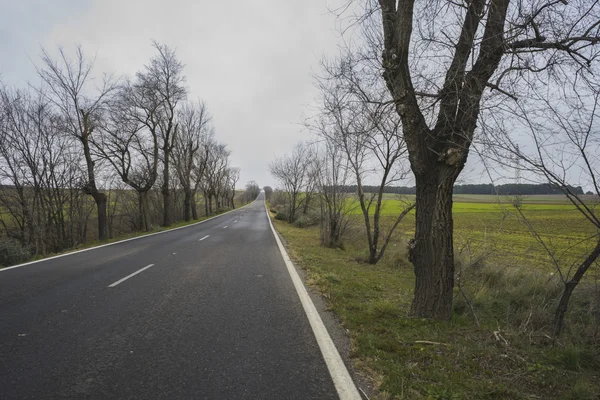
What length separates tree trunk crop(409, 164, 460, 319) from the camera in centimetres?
402

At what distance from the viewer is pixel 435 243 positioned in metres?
4.06

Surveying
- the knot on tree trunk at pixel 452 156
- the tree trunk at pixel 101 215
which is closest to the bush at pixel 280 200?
the tree trunk at pixel 101 215

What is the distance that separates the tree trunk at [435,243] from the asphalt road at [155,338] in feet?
5.73

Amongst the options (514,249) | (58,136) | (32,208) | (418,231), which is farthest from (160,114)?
(514,249)

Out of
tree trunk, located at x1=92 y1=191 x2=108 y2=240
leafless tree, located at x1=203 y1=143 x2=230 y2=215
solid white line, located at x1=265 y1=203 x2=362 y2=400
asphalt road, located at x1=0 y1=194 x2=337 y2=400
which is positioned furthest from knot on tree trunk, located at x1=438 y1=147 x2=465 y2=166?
leafless tree, located at x1=203 y1=143 x2=230 y2=215

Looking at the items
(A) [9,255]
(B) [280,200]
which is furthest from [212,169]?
(A) [9,255]

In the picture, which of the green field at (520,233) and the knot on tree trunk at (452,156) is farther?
the green field at (520,233)

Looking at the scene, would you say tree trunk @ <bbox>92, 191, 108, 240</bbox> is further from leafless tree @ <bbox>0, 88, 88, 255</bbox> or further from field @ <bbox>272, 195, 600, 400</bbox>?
field @ <bbox>272, 195, 600, 400</bbox>

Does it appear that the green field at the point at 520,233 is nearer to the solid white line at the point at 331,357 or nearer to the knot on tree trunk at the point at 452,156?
the knot on tree trunk at the point at 452,156

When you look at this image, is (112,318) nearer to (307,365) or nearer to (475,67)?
(307,365)

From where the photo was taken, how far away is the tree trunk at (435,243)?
402 cm

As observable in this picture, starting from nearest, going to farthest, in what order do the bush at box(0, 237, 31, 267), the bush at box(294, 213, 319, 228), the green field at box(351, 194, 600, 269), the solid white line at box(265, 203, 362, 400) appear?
1. the solid white line at box(265, 203, 362, 400)
2. the green field at box(351, 194, 600, 269)
3. the bush at box(0, 237, 31, 267)
4. the bush at box(294, 213, 319, 228)

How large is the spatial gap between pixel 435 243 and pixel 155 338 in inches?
148

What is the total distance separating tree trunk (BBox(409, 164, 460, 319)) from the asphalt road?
1.75 m
